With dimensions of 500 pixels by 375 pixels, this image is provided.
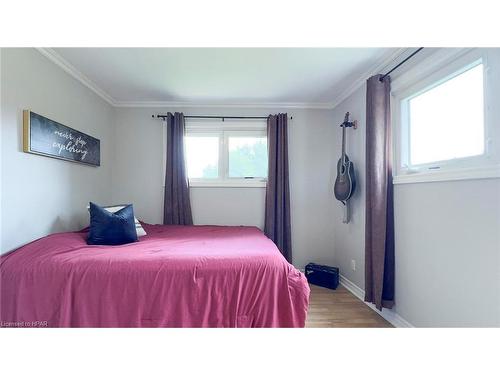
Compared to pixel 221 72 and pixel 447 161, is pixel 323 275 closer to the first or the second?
pixel 447 161

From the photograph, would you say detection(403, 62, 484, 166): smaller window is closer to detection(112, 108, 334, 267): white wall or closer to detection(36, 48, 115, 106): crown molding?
detection(112, 108, 334, 267): white wall

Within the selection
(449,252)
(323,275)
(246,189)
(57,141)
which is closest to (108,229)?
(57,141)

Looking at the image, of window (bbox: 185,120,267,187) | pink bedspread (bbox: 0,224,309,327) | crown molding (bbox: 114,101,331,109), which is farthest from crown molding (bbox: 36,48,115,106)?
pink bedspread (bbox: 0,224,309,327)

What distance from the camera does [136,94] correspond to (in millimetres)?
2764

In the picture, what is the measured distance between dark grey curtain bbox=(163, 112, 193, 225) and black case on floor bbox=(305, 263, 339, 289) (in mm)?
1667

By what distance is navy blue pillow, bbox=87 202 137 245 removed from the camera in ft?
5.95

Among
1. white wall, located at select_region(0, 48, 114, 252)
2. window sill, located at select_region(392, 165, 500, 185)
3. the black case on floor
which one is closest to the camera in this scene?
window sill, located at select_region(392, 165, 500, 185)

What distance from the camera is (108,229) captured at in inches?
72.2

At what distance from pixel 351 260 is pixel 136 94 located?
3267mm

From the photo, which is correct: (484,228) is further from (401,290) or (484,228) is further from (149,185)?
(149,185)

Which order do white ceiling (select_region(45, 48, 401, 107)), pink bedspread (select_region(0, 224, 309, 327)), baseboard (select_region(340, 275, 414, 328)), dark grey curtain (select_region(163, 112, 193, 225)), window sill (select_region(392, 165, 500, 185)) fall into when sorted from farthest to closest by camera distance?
dark grey curtain (select_region(163, 112, 193, 225))
white ceiling (select_region(45, 48, 401, 107))
baseboard (select_region(340, 275, 414, 328))
pink bedspread (select_region(0, 224, 309, 327))
window sill (select_region(392, 165, 500, 185))

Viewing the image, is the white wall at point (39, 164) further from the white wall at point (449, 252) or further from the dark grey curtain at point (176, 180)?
the white wall at point (449, 252)

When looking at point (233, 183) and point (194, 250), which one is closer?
point (194, 250)
